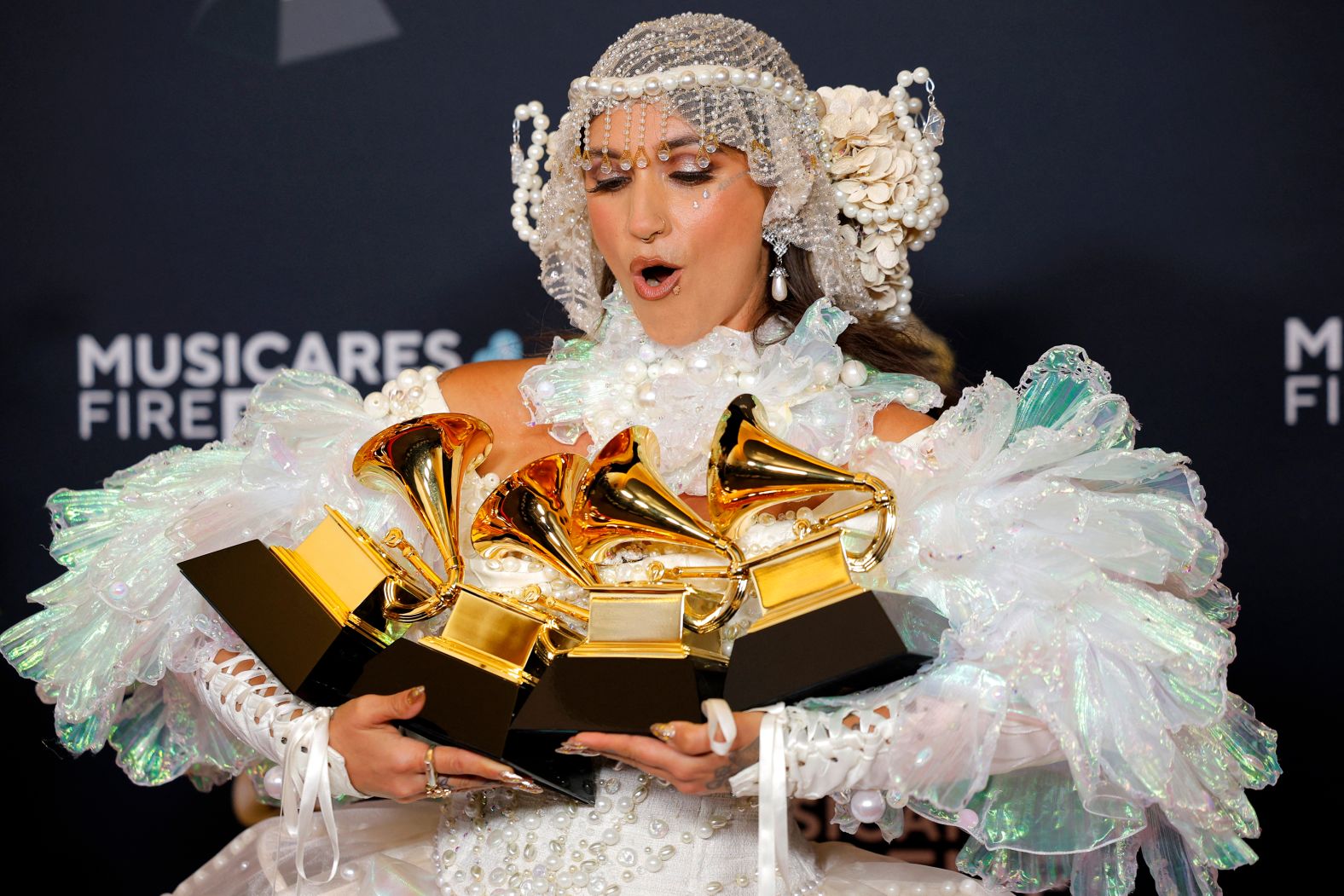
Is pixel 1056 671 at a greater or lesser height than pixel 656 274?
lesser

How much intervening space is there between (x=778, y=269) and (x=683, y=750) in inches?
26.5

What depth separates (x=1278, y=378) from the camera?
86.4 inches

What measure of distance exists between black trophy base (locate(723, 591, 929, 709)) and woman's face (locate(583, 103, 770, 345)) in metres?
0.48

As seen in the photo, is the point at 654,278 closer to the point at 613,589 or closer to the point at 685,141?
the point at 685,141

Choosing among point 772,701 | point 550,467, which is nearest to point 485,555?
point 550,467

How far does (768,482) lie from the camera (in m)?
1.43

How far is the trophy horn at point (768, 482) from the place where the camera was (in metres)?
1.40

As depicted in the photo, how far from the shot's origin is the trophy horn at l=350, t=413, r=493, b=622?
150 cm

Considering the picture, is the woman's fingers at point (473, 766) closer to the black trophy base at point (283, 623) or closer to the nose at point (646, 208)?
the black trophy base at point (283, 623)

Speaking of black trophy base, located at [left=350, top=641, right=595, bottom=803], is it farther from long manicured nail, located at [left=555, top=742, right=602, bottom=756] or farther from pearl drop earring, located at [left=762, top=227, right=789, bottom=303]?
pearl drop earring, located at [left=762, top=227, right=789, bottom=303]

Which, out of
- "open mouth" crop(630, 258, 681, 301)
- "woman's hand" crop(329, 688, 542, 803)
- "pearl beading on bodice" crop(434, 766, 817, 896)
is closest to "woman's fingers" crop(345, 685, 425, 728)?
"woman's hand" crop(329, 688, 542, 803)

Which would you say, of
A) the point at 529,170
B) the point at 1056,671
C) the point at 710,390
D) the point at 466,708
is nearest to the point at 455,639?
the point at 466,708

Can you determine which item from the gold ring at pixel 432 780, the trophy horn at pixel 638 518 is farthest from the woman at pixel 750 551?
the trophy horn at pixel 638 518

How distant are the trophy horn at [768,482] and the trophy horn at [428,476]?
11.2 inches
